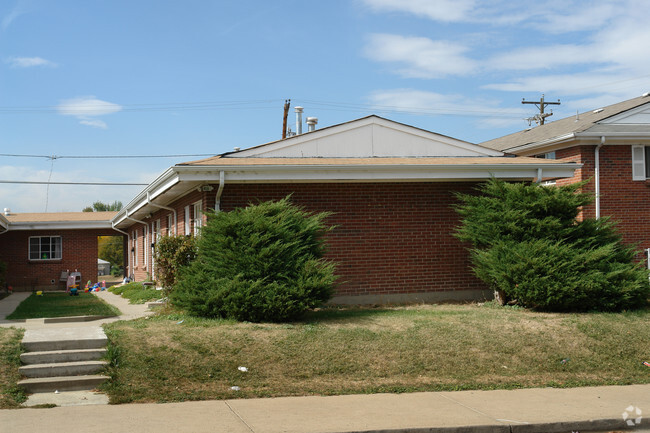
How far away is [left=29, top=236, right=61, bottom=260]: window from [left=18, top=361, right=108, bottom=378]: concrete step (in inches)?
906

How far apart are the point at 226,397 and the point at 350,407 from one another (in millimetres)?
1539

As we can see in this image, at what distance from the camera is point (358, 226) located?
14.0 m

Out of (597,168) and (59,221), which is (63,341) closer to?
(597,168)

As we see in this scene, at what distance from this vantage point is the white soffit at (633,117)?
19594 millimetres

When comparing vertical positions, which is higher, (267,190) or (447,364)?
(267,190)

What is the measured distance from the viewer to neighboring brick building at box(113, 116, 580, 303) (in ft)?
43.8

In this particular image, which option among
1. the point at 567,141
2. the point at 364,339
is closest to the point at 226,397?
the point at 364,339

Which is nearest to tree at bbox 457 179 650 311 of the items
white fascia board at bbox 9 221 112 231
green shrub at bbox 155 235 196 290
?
green shrub at bbox 155 235 196 290

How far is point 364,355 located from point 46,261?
79.1 ft

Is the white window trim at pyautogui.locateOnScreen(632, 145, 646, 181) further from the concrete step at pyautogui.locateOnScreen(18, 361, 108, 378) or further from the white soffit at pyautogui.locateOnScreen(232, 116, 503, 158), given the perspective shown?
the concrete step at pyautogui.locateOnScreen(18, 361, 108, 378)

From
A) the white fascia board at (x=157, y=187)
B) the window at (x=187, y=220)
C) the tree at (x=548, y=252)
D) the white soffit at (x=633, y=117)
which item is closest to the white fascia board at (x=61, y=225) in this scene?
the white fascia board at (x=157, y=187)

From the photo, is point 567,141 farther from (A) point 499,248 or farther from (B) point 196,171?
(B) point 196,171

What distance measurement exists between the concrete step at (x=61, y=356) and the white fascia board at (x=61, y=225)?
2113cm

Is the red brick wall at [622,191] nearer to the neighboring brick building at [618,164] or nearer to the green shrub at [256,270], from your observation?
the neighboring brick building at [618,164]
